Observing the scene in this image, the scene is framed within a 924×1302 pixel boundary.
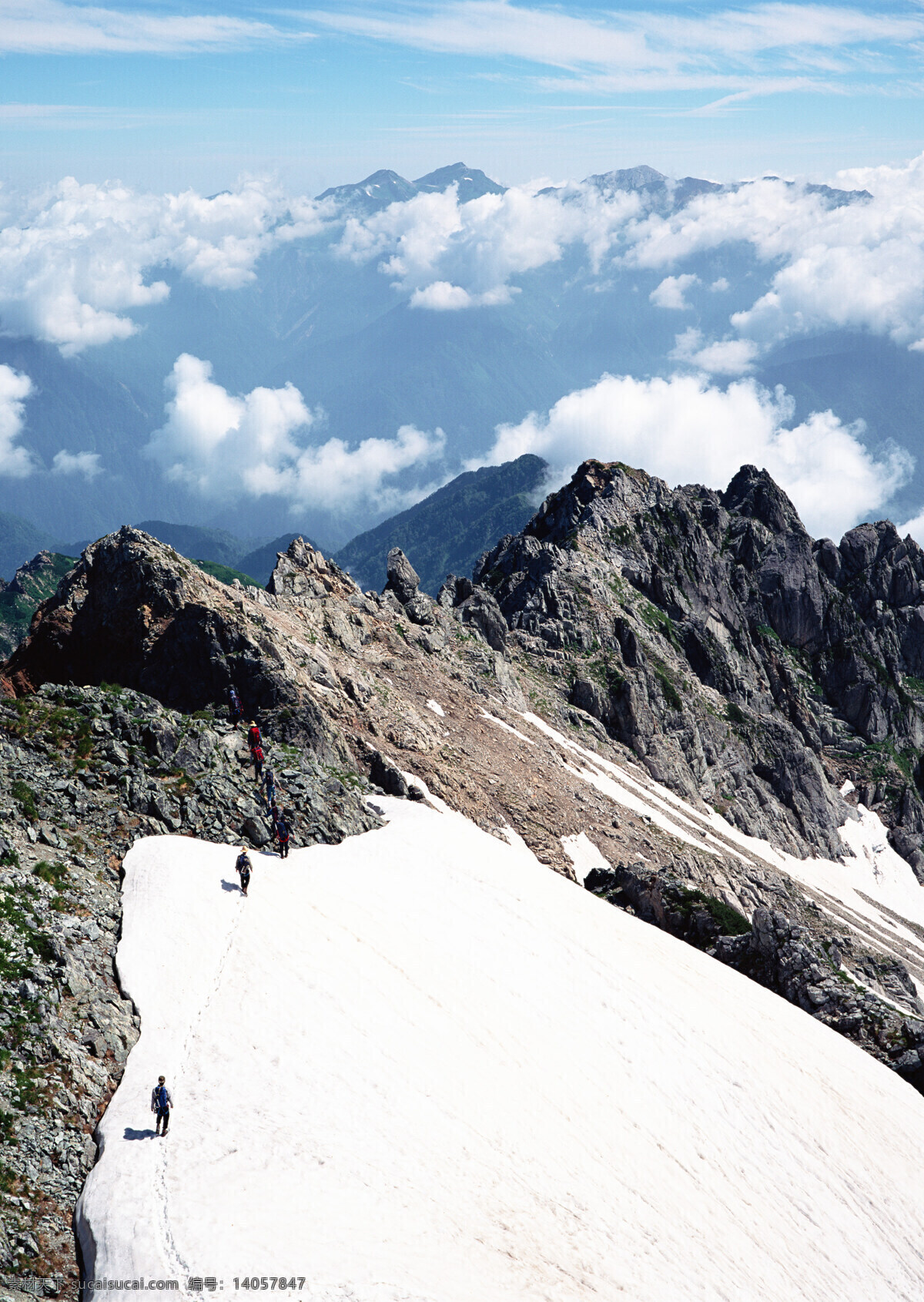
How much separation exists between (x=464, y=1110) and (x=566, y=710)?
2863 inches

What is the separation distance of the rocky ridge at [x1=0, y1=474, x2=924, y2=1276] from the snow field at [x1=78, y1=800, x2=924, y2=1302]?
3.17m

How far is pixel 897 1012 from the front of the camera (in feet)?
153

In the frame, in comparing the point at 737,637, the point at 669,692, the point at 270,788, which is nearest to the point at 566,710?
the point at 669,692

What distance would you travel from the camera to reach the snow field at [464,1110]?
23.6 m

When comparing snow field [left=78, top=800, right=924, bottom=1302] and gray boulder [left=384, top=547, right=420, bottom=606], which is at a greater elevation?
snow field [left=78, top=800, right=924, bottom=1302]

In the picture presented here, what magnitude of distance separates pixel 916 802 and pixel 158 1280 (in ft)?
468

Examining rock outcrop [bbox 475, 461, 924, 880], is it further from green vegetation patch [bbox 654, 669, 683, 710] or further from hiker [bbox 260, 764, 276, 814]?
hiker [bbox 260, 764, 276, 814]

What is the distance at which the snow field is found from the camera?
23.6m

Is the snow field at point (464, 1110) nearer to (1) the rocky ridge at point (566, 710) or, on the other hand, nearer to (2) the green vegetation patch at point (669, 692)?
(1) the rocky ridge at point (566, 710)

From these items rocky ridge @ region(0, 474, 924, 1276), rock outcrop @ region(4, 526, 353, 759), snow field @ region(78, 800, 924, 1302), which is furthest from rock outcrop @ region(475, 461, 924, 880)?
snow field @ region(78, 800, 924, 1302)

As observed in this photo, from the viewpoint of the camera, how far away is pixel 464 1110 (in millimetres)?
29547

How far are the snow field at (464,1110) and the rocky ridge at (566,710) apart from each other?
317cm

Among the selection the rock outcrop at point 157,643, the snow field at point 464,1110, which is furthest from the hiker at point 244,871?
the rock outcrop at point 157,643

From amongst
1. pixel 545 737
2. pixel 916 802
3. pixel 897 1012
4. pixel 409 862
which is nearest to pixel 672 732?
pixel 545 737
